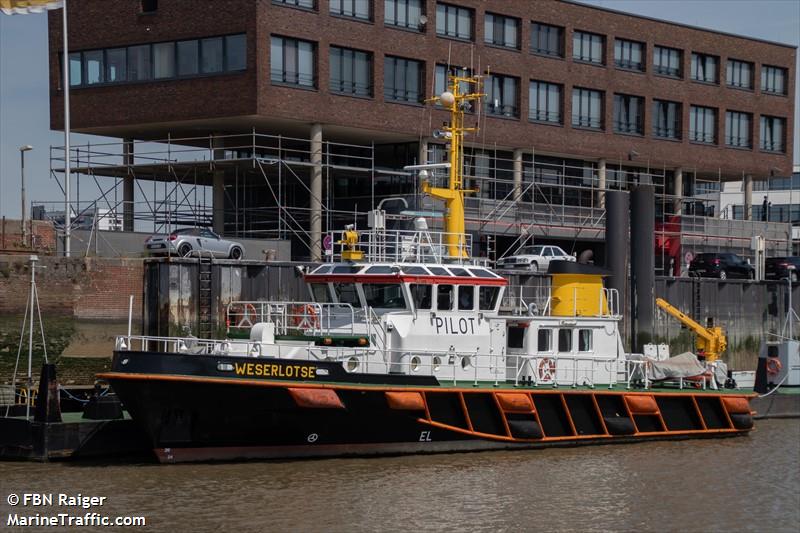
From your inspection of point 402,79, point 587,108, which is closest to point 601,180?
point 587,108

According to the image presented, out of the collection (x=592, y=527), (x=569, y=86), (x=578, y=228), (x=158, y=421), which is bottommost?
(x=592, y=527)

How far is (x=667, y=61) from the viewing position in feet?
184

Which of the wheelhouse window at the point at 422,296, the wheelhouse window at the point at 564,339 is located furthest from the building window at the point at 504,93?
the wheelhouse window at the point at 422,296

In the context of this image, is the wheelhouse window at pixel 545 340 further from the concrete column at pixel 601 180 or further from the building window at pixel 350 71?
the concrete column at pixel 601 180

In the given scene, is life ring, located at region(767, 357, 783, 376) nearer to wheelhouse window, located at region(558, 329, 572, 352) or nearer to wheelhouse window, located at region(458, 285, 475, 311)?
wheelhouse window, located at region(558, 329, 572, 352)

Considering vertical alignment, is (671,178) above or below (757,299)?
above

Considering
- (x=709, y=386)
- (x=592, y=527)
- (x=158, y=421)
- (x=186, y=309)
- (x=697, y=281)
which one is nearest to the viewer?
(x=592, y=527)

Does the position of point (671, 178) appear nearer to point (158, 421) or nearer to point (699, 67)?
point (699, 67)

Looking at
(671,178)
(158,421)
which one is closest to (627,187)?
(671,178)

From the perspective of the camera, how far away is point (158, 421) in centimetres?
2172

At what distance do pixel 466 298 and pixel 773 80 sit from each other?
41.1 metres

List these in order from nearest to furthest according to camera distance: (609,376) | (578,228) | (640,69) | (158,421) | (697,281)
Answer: (158,421) < (609,376) < (697,281) < (578,228) < (640,69)

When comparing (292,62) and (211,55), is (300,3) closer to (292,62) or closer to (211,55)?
(292,62)

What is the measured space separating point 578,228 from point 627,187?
19.7ft
